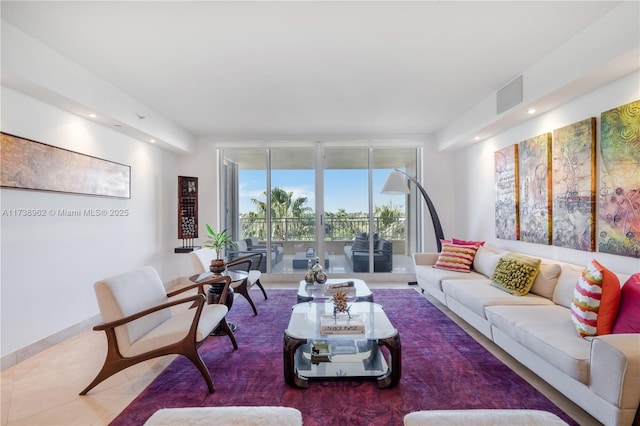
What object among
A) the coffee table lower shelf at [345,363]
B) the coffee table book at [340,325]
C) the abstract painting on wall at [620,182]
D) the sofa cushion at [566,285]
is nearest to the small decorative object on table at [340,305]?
the coffee table book at [340,325]

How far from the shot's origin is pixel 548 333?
81.0 inches

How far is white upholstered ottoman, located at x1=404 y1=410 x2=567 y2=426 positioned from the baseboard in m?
3.25

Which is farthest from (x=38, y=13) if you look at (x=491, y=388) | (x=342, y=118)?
(x=491, y=388)

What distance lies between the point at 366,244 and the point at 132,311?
410cm

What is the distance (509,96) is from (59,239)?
4.95 metres

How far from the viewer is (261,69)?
2.95 m

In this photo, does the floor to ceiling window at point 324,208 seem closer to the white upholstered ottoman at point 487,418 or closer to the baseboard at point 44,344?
the baseboard at point 44,344

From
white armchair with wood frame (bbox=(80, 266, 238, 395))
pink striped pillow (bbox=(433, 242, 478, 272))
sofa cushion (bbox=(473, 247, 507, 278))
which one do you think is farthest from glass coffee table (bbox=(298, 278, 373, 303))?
sofa cushion (bbox=(473, 247, 507, 278))

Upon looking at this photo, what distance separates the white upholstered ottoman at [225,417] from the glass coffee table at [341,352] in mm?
Answer: 945

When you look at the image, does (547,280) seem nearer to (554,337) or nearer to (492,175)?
(554,337)

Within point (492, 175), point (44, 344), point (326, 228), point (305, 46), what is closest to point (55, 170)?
point (44, 344)

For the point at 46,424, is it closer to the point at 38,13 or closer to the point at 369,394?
the point at 369,394

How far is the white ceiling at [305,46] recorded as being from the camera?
2096 mm

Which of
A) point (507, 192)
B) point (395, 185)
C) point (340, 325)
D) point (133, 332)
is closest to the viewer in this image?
point (133, 332)
